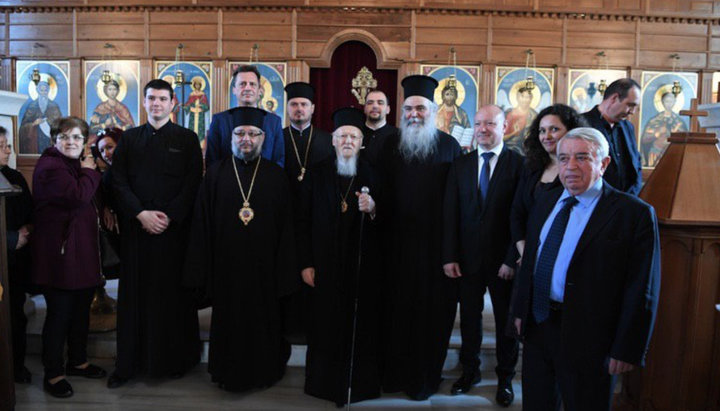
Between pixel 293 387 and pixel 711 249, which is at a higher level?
pixel 711 249

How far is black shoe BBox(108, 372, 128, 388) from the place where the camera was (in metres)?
3.47

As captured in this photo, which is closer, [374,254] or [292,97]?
[374,254]

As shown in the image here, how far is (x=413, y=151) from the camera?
343 cm

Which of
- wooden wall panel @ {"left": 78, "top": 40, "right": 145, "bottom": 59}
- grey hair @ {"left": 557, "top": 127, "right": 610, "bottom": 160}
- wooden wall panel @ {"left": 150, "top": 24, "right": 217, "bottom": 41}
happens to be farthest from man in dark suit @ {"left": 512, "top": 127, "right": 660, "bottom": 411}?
wooden wall panel @ {"left": 78, "top": 40, "right": 145, "bottom": 59}

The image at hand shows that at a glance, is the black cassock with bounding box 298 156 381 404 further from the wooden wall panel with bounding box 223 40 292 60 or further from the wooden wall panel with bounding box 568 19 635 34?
the wooden wall panel with bounding box 568 19 635 34

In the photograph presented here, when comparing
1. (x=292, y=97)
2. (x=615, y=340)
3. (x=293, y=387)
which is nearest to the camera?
(x=615, y=340)

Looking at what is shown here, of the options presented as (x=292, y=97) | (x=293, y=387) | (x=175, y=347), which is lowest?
(x=293, y=387)

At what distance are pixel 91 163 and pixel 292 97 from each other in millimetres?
1587

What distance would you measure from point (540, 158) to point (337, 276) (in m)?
1.44

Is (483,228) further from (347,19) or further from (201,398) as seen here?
(347,19)

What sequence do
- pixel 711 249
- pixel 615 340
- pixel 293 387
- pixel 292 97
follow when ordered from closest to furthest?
pixel 615 340
pixel 711 249
pixel 293 387
pixel 292 97

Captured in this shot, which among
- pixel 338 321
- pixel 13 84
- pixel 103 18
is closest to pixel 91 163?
pixel 338 321

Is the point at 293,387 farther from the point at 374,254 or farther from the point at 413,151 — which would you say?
the point at 413,151

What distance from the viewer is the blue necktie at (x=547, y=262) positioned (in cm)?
217
